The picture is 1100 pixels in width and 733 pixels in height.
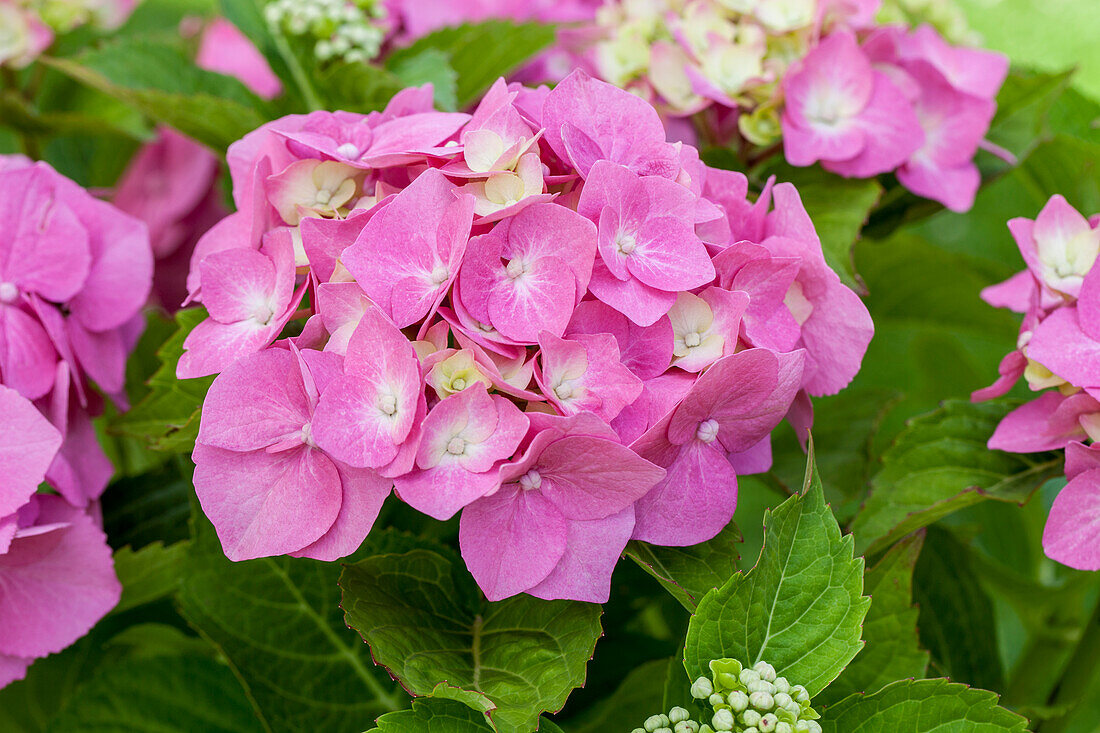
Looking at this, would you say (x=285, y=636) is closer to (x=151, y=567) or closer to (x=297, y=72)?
(x=151, y=567)

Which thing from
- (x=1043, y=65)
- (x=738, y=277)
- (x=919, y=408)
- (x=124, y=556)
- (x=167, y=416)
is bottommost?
(x=919, y=408)

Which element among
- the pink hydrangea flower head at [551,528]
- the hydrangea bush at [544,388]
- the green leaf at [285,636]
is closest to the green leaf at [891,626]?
the hydrangea bush at [544,388]

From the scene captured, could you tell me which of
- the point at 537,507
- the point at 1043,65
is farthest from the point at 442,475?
the point at 1043,65

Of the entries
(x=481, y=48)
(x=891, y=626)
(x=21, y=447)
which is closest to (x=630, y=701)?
(x=891, y=626)

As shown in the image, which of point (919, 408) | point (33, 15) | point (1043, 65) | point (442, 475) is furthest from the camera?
point (1043, 65)

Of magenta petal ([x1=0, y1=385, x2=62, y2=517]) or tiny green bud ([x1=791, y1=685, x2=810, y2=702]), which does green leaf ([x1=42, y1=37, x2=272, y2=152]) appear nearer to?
magenta petal ([x1=0, y1=385, x2=62, y2=517])

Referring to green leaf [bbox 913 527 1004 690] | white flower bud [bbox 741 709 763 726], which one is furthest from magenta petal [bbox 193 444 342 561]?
green leaf [bbox 913 527 1004 690]

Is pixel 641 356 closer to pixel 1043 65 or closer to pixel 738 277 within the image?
pixel 738 277
